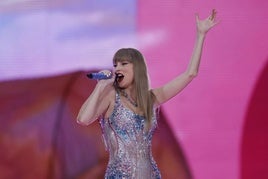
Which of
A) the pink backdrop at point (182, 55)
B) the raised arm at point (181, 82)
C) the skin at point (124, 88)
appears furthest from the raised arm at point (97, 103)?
the pink backdrop at point (182, 55)

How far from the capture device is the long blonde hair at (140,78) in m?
2.28

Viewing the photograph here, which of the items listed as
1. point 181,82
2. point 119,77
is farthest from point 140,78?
point 181,82

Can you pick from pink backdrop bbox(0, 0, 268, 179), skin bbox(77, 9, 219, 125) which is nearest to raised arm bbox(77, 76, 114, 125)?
skin bbox(77, 9, 219, 125)

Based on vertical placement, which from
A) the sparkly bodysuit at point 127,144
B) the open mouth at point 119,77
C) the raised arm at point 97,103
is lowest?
the sparkly bodysuit at point 127,144

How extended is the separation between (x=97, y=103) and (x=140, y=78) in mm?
195

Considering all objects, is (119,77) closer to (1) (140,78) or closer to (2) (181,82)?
(1) (140,78)

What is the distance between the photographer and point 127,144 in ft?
7.50

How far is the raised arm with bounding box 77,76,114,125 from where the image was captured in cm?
217

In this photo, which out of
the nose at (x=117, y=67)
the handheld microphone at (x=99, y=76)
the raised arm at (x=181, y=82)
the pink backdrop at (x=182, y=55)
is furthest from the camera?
the pink backdrop at (x=182, y=55)

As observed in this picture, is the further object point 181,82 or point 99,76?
point 181,82

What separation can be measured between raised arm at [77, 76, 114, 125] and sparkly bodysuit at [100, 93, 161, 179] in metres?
0.04

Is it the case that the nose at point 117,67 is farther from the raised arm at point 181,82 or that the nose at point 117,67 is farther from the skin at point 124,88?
the raised arm at point 181,82

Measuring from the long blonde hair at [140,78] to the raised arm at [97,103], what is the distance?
0.10m

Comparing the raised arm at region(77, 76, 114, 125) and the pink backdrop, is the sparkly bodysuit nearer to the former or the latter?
the raised arm at region(77, 76, 114, 125)
